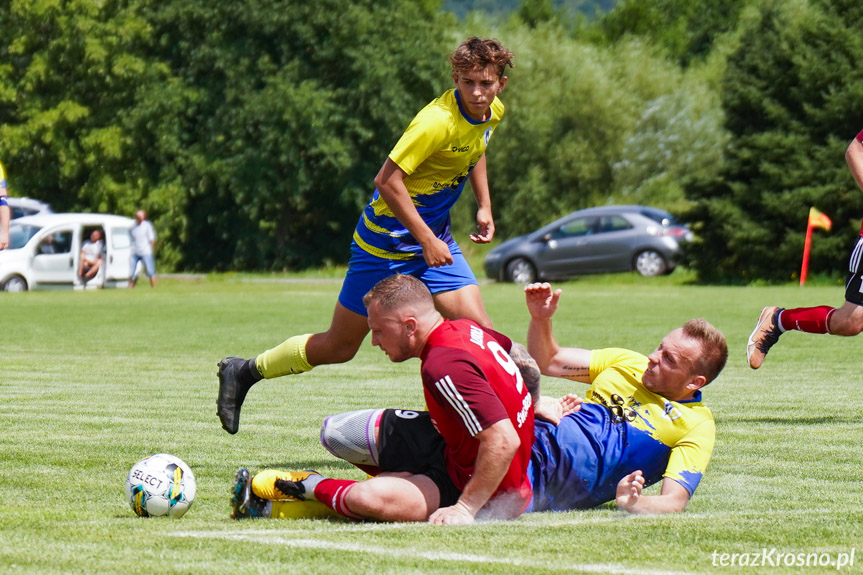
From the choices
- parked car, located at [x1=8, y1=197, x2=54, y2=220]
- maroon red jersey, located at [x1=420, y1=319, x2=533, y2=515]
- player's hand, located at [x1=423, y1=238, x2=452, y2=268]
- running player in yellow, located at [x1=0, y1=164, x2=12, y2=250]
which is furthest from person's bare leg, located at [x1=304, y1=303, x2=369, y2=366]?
parked car, located at [x1=8, y1=197, x2=54, y2=220]

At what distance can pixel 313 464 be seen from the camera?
6.68 meters

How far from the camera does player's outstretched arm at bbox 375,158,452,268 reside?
648 cm

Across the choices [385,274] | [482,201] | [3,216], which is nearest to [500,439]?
[385,274]

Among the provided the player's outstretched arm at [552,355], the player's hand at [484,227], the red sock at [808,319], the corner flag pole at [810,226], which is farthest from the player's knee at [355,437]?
the corner flag pole at [810,226]

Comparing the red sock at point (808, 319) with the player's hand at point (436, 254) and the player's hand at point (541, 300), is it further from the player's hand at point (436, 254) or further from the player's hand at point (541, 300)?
the player's hand at point (541, 300)

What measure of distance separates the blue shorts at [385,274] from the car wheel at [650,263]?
24.4 meters

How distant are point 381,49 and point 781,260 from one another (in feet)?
59.3

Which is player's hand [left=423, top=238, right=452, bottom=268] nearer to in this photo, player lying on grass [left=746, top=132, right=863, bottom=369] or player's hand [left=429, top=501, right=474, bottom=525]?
player's hand [left=429, top=501, right=474, bottom=525]

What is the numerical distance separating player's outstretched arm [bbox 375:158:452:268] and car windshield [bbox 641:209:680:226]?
995 inches

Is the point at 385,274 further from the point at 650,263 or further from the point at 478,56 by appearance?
the point at 650,263

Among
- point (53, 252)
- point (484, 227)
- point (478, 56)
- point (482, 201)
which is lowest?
point (53, 252)

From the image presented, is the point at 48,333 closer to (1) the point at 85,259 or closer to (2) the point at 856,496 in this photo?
(2) the point at 856,496

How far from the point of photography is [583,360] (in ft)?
19.9

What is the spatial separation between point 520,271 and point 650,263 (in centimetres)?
312
